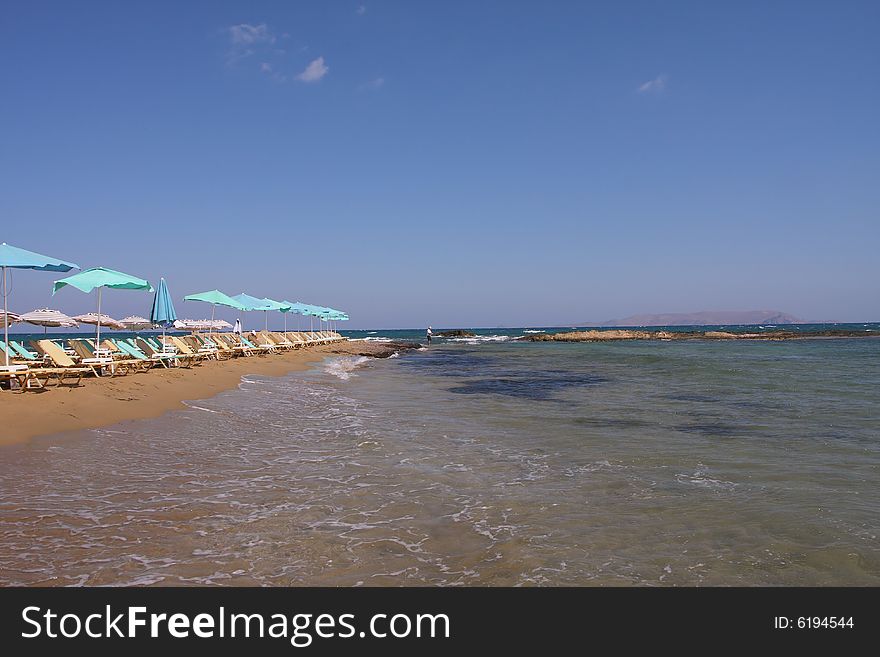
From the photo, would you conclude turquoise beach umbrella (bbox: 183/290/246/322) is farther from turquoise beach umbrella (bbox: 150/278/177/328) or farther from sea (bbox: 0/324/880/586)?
sea (bbox: 0/324/880/586)

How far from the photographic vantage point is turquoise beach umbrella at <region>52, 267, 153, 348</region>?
1305 centimetres

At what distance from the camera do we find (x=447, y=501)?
198 inches

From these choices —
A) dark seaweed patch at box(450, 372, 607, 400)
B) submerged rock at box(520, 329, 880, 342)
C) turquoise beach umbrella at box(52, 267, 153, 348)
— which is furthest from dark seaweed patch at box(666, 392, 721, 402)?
submerged rock at box(520, 329, 880, 342)

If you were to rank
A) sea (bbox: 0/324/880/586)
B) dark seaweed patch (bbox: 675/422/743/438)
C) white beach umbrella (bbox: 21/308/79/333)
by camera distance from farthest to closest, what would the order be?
white beach umbrella (bbox: 21/308/79/333)
dark seaweed patch (bbox: 675/422/743/438)
sea (bbox: 0/324/880/586)

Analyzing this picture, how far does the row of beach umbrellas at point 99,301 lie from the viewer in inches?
421

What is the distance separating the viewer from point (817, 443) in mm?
7570

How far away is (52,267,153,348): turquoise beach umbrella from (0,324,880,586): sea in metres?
5.61

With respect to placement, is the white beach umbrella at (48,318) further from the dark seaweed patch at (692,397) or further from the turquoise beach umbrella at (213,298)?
the dark seaweed patch at (692,397)

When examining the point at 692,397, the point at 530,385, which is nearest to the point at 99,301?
the point at 530,385

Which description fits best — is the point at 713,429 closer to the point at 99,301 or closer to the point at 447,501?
the point at 447,501

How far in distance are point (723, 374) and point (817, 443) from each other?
1271 cm
